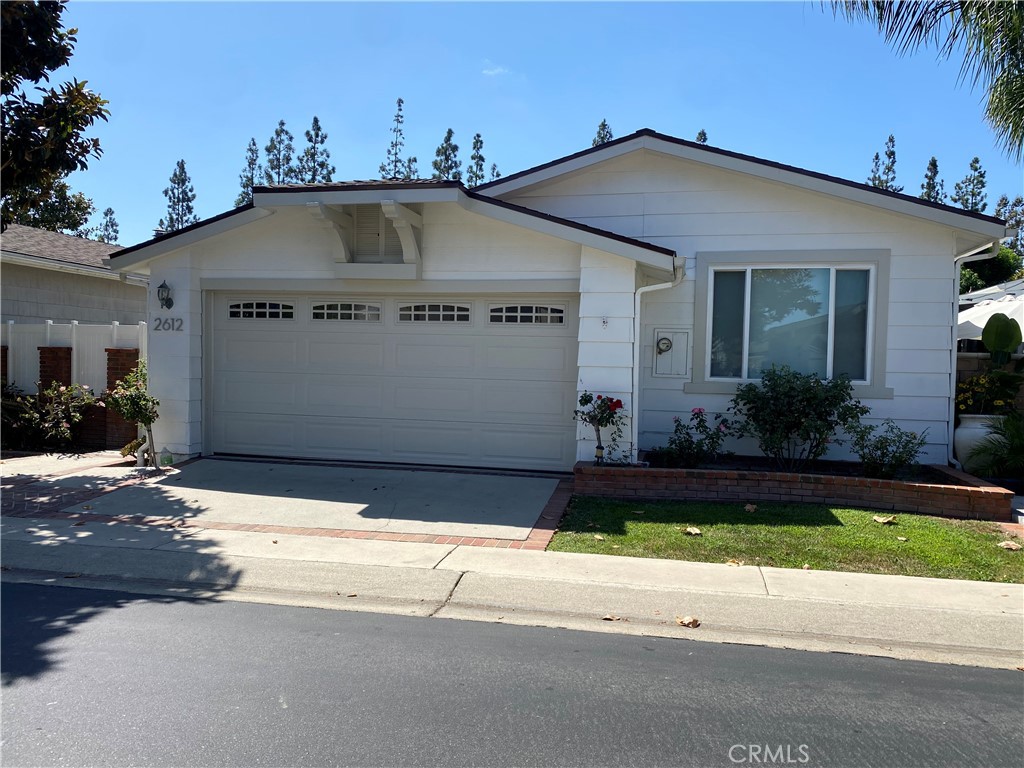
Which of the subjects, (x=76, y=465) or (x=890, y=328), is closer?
(x=890, y=328)

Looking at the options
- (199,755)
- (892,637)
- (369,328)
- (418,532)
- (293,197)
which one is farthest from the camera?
(369,328)

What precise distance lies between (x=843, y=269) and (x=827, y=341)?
977mm

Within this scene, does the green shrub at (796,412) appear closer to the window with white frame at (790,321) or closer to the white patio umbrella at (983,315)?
the window with white frame at (790,321)

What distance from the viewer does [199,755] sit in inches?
130

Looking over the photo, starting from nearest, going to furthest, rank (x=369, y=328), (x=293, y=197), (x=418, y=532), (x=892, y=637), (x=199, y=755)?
1. (x=199, y=755)
2. (x=892, y=637)
3. (x=418, y=532)
4. (x=293, y=197)
5. (x=369, y=328)

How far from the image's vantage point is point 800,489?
26.7ft

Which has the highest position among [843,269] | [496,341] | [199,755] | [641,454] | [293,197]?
[293,197]

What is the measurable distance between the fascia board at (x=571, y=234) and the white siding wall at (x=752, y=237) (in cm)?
152

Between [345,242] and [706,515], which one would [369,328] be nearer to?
[345,242]

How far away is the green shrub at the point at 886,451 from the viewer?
28.3 ft

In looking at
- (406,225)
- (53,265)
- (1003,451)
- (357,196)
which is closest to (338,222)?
(357,196)

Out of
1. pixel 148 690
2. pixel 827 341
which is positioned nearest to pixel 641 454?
pixel 827 341

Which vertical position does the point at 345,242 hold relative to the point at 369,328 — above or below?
above

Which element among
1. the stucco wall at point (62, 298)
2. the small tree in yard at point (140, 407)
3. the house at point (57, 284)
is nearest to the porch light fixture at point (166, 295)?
the small tree in yard at point (140, 407)
